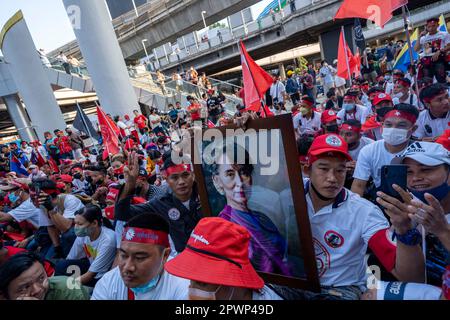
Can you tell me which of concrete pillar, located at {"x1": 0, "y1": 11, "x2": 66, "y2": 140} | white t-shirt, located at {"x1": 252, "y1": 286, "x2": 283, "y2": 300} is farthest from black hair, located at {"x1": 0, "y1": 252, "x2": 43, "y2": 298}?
concrete pillar, located at {"x1": 0, "y1": 11, "x2": 66, "y2": 140}

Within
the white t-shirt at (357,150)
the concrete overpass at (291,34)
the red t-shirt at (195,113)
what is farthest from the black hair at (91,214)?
the concrete overpass at (291,34)

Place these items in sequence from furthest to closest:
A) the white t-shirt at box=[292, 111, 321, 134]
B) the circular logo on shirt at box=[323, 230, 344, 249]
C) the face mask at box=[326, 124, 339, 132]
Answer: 1. the white t-shirt at box=[292, 111, 321, 134]
2. the face mask at box=[326, 124, 339, 132]
3. the circular logo on shirt at box=[323, 230, 344, 249]

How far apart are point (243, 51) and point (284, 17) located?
1916 cm

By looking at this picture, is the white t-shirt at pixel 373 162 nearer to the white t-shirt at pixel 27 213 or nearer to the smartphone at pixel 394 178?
the smartphone at pixel 394 178

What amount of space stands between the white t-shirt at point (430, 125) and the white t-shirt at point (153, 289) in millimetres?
3774

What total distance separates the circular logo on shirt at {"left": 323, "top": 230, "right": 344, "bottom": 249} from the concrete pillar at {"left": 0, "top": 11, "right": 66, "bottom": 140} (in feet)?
60.7

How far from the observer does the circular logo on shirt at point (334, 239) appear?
1.98m

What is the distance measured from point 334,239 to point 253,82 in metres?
2.95

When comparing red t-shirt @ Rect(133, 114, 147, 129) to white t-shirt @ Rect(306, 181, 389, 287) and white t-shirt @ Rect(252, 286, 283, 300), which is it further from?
white t-shirt @ Rect(252, 286, 283, 300)

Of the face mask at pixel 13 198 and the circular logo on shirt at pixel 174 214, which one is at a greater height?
the face mask at pixel 13 198

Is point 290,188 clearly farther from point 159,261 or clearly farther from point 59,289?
point 59,289

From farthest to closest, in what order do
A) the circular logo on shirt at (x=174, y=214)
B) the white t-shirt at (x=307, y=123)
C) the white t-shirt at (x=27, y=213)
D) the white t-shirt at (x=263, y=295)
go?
the white t-shirt at (x=307, y=123), the white t-shirt at (x=27, y=213), the circular logo on shirt at (x=174, y=214), the white t-shirt at (x=263, y=295)

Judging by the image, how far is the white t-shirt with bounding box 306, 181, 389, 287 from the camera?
1.96 m
